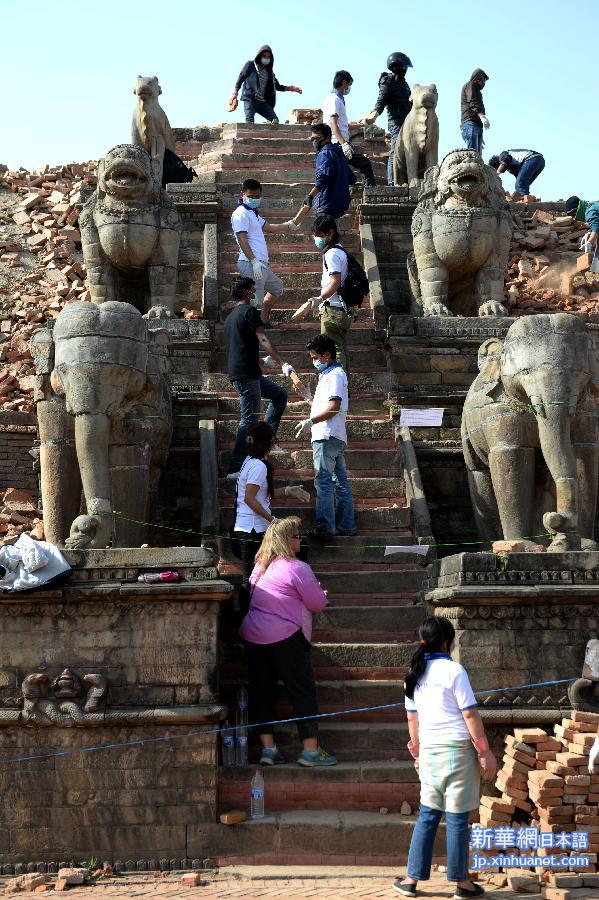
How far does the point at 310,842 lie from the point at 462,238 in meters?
7.61

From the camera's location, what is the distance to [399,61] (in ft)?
63.5

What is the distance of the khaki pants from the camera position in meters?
11.6

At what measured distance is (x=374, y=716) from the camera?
8.21m

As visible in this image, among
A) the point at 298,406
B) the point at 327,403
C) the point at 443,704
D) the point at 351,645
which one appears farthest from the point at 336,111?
the point at 443,704

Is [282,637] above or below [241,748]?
above

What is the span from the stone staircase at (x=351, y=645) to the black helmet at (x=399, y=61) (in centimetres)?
630

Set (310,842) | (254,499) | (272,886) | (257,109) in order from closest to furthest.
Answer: (272,886) → (310,842) → (254,499) → (257,109)

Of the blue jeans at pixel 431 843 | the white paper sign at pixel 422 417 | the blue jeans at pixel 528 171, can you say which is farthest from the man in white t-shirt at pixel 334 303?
the blue jeans at pixel 528 171

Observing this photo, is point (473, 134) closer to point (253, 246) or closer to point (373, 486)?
point (253, 246)

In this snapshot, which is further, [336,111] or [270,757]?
[336,111]

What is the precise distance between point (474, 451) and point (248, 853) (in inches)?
138

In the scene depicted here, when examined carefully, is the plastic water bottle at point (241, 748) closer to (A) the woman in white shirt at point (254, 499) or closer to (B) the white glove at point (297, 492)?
(A) the woman in white shirt at point (254, 499)

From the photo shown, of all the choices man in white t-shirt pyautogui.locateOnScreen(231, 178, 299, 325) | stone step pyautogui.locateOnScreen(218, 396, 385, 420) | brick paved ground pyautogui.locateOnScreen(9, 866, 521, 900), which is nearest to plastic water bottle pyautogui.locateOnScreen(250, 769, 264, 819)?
brick paved ground pyautogui.locateOnScreen(9, 866, 521, 900)

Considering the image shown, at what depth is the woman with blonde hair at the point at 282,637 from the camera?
7.69 m
